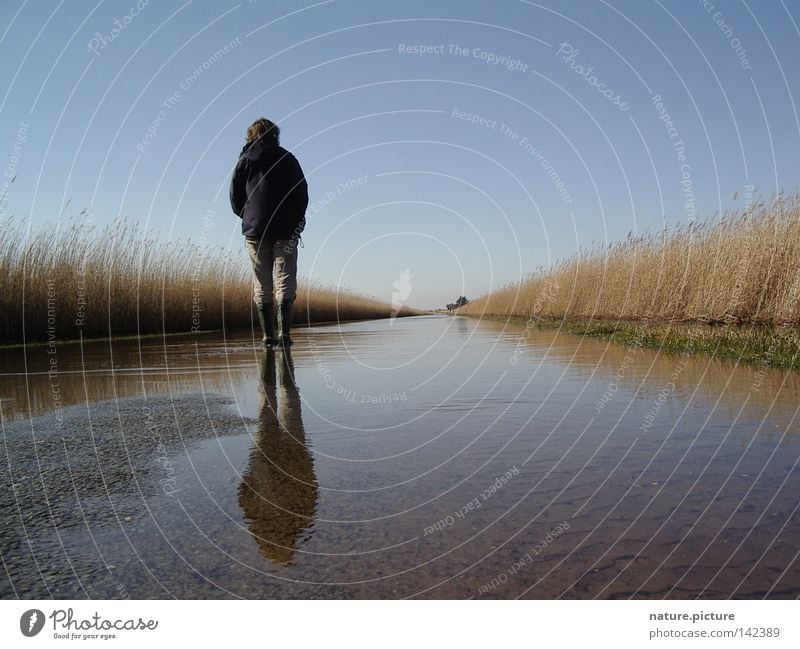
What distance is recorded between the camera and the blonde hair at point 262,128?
793 centimetres

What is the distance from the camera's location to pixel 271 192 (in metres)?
7.78

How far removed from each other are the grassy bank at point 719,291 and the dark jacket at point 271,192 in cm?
456

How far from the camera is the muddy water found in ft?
5.31

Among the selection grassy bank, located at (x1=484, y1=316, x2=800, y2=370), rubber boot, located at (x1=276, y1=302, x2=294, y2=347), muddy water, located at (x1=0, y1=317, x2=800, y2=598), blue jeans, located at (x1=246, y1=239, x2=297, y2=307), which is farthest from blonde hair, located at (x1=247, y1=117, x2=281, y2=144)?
grassy bank, located at (x1=484, y1=316, x2=800, y2=370)

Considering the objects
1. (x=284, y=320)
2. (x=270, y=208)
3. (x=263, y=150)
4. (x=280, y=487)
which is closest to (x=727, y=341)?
(x=284, y=320)

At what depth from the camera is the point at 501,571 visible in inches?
64.6

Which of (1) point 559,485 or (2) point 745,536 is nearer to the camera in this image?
(2) point 745,536

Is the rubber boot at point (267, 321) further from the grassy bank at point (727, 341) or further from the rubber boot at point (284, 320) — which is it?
the grassy bank at point (727, 341)

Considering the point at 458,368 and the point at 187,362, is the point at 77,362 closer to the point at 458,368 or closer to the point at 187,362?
the point at 187,362

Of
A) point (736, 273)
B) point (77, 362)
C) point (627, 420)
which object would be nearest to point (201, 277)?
point (77, 362)

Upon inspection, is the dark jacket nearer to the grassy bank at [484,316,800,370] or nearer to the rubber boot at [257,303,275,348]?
the rubber boot at [257,303,275,348]

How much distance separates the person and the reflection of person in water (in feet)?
Answer: 13.5
